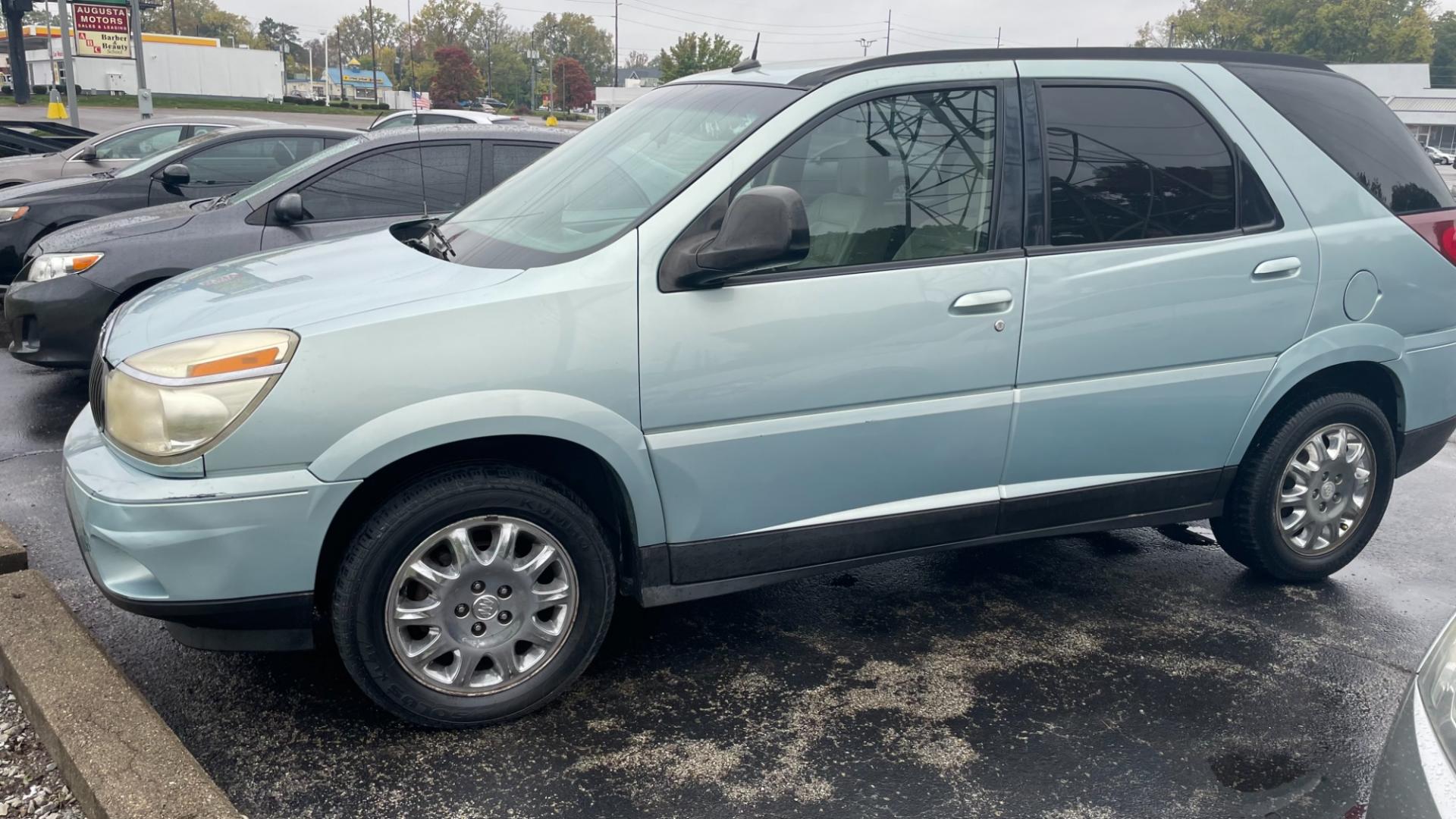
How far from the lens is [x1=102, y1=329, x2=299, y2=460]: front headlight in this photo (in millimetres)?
2770

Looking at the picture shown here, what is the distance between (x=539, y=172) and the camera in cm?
399

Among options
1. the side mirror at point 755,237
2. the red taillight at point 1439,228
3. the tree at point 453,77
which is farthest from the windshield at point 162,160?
the tree at point 453,77

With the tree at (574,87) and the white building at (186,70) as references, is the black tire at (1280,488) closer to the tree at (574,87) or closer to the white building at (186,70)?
the white building at (186,70)

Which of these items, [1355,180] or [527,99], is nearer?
[1355,180]

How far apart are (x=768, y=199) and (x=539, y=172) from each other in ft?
4.15

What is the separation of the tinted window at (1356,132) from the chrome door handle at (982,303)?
1421 mm

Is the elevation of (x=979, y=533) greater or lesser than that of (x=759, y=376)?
lesser

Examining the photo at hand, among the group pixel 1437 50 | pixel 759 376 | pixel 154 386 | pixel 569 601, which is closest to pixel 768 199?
pixel 759 376

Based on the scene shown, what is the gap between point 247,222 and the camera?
20.6 feet

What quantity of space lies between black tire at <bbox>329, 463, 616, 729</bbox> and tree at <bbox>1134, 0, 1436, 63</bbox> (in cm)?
10193

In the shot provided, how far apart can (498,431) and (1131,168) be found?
2.27 meters

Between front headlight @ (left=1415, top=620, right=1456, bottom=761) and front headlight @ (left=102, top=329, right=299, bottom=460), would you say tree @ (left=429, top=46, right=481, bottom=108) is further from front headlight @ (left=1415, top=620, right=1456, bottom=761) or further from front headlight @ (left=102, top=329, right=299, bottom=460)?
front headlight @ (left=1415, top=620, right=1456, bottom=761)

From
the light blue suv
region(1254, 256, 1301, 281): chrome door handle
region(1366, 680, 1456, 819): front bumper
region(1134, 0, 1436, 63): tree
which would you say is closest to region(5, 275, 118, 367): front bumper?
the light blue suv

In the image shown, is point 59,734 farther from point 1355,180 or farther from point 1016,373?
point 1355,180
